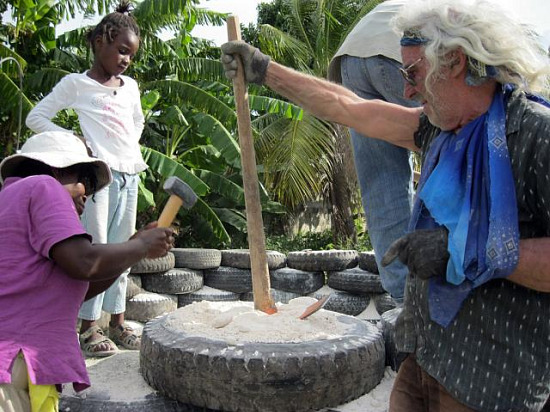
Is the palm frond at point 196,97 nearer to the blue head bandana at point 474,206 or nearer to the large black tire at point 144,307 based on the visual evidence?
the large black tire at point 144,307

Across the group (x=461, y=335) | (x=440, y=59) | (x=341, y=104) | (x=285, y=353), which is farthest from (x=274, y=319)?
(x=440, y=59)

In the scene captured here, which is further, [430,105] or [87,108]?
[87,108]

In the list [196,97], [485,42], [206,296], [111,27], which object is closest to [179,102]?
[196,97]

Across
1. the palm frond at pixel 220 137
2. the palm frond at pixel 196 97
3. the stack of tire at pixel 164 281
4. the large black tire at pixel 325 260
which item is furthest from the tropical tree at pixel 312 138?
the stack of tire at pixel 164 281

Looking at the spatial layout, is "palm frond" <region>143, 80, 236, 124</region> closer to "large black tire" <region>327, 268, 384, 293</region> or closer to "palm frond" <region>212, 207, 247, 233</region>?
"palm frond" <region>212, 207, 247, 233</region>

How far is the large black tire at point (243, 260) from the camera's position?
5281mm

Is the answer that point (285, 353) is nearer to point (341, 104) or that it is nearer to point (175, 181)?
point (175, 181)

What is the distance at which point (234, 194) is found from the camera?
1041cm

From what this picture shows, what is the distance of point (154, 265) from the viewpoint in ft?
15.8

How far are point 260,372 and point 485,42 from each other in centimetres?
152

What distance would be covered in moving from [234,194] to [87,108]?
7.05 meters

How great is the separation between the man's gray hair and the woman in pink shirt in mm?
1187

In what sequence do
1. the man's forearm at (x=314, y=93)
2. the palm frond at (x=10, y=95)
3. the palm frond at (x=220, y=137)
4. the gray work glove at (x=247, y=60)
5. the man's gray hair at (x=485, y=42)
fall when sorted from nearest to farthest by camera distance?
1. the man's gray hair at (x=485, y=42)
2. the man's forearm at (x=314, y=93)
3. the gray work glove at (x=247, y=60)
4. the palm frond at (x=10, y=95)
5. the palm frond at (x=220, y=137)

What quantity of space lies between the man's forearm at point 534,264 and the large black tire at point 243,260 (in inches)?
158
